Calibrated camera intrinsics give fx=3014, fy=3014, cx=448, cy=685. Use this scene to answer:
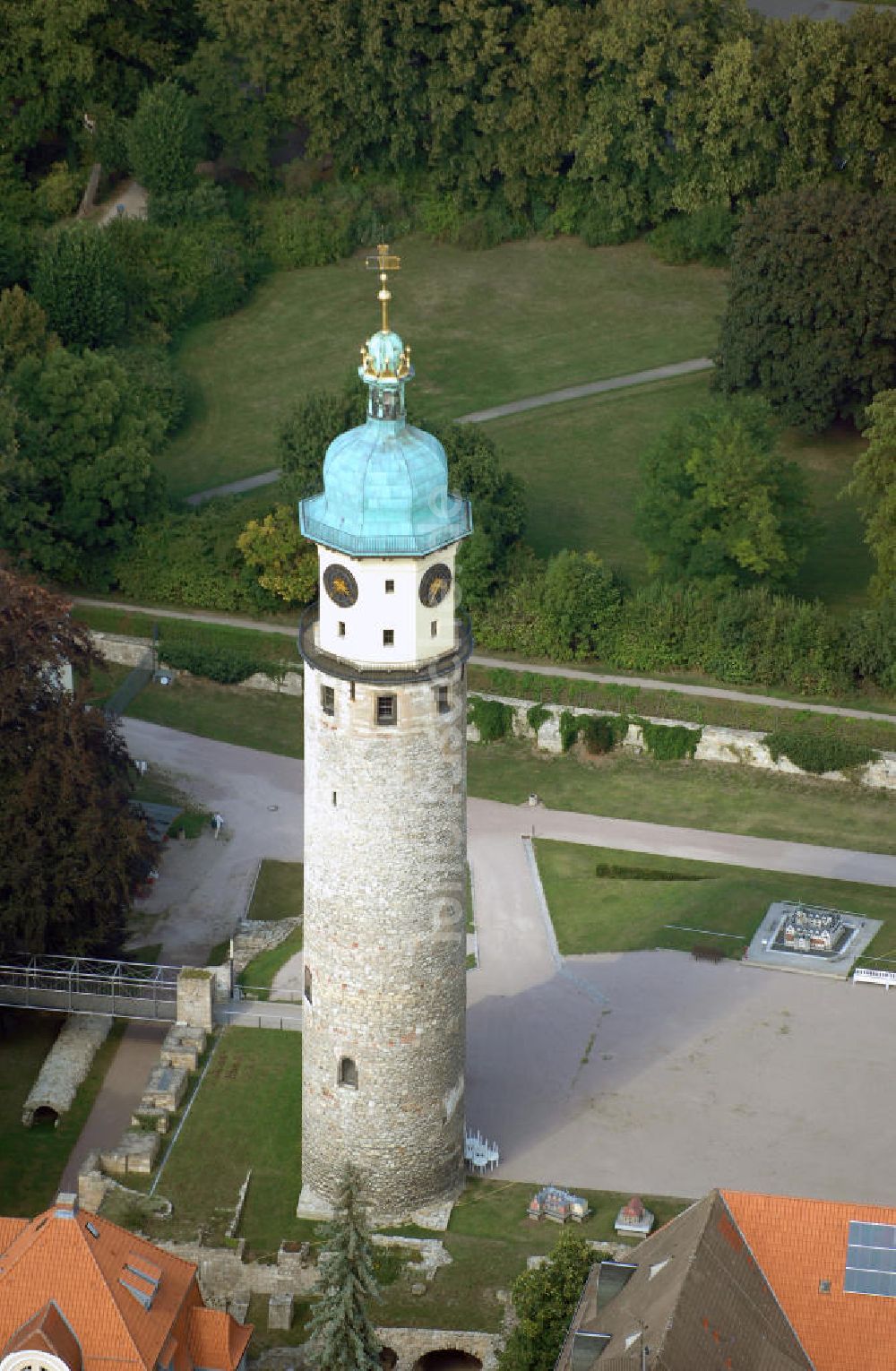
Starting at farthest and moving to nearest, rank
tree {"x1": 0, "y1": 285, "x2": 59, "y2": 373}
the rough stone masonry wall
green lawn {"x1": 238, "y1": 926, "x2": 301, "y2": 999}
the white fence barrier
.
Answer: tree {"x1": 0, "y1": 285, "x2": 59, "y2": 373} → the white fence barrier → green lawn {"x1": 238, "y1": 926, "x2": 301, "y2": 999} → the rough stone masonry wall

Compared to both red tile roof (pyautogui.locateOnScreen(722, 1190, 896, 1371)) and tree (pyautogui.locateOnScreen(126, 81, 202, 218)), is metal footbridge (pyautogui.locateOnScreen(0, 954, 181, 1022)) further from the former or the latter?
tree (pyautogui.locateOnScreen(126, 81, 202, 218))

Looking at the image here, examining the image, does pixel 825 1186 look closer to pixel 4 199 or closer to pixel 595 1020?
pixel 595 1020

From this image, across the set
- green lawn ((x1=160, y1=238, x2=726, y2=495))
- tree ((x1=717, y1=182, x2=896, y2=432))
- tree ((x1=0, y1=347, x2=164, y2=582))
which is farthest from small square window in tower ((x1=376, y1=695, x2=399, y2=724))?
green lawn ((x1=160, y1=238, x2=726, y2=495))

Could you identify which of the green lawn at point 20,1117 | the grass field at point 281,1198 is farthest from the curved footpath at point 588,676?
the grass field at point 281,1198

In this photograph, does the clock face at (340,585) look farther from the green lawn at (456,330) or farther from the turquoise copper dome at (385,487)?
the green lawn at (456,330)

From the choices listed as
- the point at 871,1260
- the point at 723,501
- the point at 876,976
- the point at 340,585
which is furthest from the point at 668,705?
the point at 871,1260

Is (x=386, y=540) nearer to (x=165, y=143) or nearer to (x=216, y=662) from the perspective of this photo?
(x=216, y=662)
